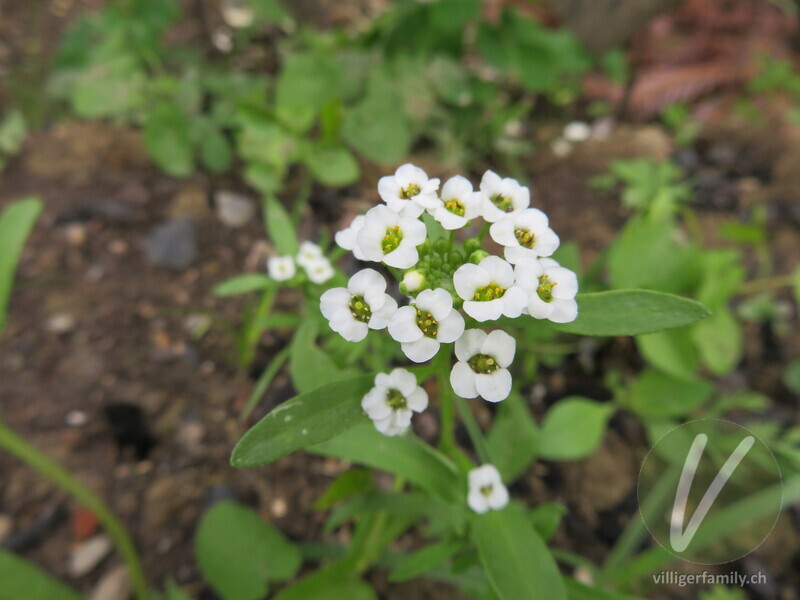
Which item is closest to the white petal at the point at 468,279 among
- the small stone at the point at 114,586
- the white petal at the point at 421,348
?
the white petal at the point at 421,348

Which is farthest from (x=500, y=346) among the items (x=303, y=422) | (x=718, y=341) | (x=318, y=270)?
(x=718, y=341)

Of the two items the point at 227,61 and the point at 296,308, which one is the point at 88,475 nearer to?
the point at 296,308

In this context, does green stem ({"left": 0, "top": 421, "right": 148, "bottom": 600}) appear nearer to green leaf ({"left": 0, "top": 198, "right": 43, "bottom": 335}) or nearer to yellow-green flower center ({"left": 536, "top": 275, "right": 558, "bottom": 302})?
green leaf ({"left": 0, "top": 198, "right": 43, "bottom": 335})

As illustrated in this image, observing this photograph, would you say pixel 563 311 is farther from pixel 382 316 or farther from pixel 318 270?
pixel 318 270

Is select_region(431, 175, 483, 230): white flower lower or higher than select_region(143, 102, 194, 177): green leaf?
higher

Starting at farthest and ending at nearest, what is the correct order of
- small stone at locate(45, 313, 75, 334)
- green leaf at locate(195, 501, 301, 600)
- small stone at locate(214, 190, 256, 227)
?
1. small stone at locate(214, 190, 256, 227)
2. small stone at locate(45, 313, 75, 334)
3. green leaf at locate(195, 501, 301, 600)

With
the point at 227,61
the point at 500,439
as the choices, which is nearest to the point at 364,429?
the point at 500,439

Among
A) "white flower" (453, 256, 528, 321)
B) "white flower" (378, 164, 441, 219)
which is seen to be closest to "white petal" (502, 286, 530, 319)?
"white flower" (453, 256, 528, 321)
